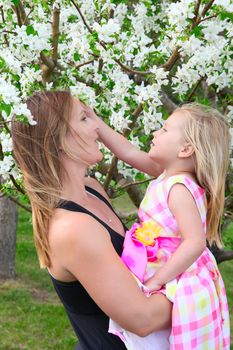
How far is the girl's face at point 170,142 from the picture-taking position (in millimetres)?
2602

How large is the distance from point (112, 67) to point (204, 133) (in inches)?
28.0

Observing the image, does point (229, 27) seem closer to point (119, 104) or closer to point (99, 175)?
point (119, 104)

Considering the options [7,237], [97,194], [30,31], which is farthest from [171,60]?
[7,237]

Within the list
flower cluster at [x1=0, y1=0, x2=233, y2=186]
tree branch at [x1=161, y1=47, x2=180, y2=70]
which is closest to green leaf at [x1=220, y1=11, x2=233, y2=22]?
flower cluster at [x1=0, y1=0, x2=233, y2=186]

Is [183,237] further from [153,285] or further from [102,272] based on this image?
[102,272]

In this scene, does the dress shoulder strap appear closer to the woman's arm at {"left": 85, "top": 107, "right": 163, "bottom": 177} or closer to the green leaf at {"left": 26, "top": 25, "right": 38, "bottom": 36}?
the woman's arm at {"left": 85, "top": 107, "right": 163, "bottom": 177}

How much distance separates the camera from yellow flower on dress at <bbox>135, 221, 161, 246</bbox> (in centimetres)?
243

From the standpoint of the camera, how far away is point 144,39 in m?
3.13

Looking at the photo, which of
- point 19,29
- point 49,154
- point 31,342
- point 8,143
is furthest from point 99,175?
point 31,342

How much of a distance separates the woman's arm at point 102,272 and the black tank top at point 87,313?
0.12 meters

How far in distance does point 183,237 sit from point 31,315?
4756 mm

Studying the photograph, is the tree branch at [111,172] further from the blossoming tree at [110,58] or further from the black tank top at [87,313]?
the black tank top at [87,313]

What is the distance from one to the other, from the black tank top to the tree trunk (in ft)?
17.6

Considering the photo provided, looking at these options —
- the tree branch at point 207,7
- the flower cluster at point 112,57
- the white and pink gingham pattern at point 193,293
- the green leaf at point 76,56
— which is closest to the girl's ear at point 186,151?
the white and pink gingham pattern at point 193,293
